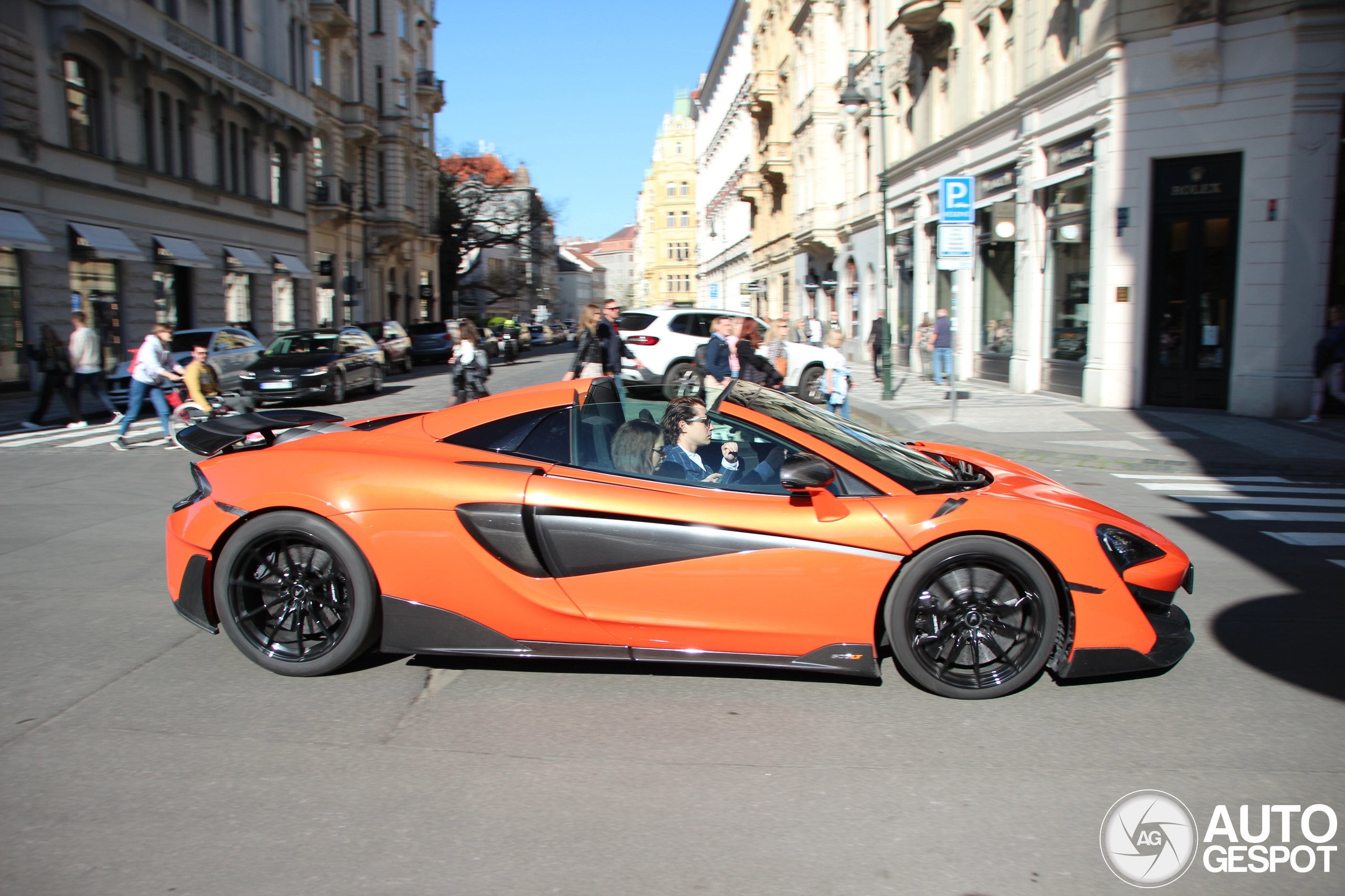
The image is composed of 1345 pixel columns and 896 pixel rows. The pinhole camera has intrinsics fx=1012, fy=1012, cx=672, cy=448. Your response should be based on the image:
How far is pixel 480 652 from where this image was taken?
4.23 metres

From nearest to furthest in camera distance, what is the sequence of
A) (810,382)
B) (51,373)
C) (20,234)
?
(51,373) < (810,382) < (20,234)

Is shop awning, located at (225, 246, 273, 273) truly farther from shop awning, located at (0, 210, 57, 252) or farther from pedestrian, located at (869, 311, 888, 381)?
pedestrian, located at (869, 311, 888, 381)

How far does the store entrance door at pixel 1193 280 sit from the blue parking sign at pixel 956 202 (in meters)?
3.41

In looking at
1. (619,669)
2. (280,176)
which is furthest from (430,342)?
(619,669)

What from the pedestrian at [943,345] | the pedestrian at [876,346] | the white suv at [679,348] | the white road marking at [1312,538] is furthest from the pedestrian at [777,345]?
the pedestrian at [876,346]

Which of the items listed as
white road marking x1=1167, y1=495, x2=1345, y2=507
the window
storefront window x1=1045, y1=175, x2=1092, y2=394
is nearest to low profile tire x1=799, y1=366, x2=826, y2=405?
storefront window x1=1045, y1=175, x2=1092, y2=394

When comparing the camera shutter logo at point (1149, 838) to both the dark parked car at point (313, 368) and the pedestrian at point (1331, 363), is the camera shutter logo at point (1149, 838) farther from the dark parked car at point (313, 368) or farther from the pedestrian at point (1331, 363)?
the dark parked car at point (313, 368)

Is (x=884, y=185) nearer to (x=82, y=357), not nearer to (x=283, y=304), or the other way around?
(x=82, y=357)

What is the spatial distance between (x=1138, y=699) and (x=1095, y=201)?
14.4 metres

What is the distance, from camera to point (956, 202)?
14930 millimetres

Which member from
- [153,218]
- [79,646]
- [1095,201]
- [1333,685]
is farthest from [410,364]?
[1333,685]

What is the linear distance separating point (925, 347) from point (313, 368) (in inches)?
536

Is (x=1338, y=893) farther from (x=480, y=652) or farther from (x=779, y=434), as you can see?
(x=480, y=652)

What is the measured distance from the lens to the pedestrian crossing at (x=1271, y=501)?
7.66 m
